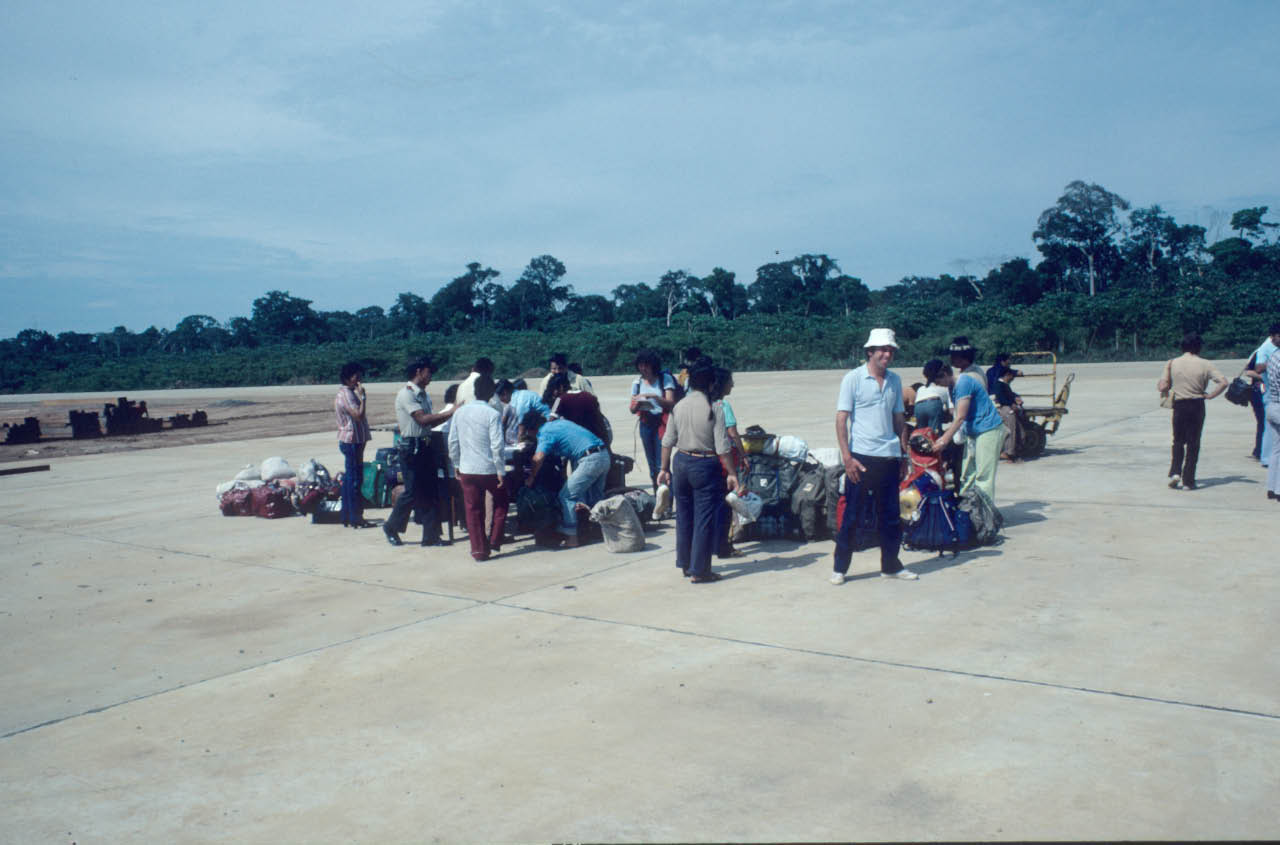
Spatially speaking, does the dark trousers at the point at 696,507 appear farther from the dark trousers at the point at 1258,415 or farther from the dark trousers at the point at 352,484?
the dark trousers at the point at 1258,415

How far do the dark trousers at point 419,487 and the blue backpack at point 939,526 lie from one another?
4316 millimetres

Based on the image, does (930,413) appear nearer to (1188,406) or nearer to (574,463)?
(1188,406)

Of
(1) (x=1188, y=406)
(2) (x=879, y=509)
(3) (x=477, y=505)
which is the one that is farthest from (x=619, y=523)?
(1) (x=1188, y=406)

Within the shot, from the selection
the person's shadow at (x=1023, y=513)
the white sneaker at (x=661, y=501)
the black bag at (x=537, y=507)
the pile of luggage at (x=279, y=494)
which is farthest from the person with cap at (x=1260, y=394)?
the pile of luggage at (x=279, y=494)

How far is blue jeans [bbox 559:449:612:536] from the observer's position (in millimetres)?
8828

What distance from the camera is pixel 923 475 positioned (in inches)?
318

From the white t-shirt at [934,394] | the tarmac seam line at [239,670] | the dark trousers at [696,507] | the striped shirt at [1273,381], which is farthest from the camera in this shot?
the striped shirt at [1273,381]

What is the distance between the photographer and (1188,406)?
10.2 metres

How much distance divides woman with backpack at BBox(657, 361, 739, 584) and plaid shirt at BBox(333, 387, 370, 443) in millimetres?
3983

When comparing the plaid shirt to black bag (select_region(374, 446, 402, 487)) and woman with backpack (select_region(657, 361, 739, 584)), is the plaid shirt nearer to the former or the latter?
black bag (select_region(374, 446, 402, 487))

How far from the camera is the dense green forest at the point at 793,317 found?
4588 centimetres

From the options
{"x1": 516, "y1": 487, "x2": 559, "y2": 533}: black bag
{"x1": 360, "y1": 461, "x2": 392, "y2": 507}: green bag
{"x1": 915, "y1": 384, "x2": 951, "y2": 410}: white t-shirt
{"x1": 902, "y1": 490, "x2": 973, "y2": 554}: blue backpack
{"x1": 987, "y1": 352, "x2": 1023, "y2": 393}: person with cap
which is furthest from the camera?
{"x1": 987, "y1": 352, "x2": 1023, "y2": 393}: person with cap

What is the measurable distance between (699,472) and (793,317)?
55844 millimetres

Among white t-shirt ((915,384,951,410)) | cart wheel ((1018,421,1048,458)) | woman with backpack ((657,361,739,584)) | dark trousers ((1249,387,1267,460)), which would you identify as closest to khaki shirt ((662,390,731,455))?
woman with backpack ((657,361,739,584))
